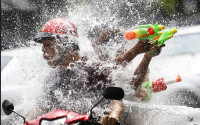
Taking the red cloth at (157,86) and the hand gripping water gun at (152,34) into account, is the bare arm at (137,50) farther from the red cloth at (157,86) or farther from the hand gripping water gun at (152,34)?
the red cloth at (157,86)

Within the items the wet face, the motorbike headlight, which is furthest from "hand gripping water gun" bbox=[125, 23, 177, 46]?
the motorbike headlight

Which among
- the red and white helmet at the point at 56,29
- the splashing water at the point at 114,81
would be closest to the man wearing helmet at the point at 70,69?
the red and white helmet at the point at 56,29

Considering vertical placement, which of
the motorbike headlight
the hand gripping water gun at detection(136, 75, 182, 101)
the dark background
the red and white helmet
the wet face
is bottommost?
the motorbike headlight

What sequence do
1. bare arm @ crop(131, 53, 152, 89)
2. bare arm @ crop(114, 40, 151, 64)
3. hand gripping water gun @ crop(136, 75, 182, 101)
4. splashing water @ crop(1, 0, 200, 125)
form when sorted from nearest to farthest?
1. splashing water @ crop(1, 0, 200, 125)
2. bare arm @ crop(114, 40, 151, 64)
3. bare arm @ crop(131, 53, 152, 89)
4. hand gripping water gun @ crop(136, 75, 182, 101)

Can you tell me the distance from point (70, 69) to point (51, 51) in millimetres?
304

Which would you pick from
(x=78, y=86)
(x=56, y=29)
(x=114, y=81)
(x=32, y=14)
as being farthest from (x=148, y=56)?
(x=32, y=14)

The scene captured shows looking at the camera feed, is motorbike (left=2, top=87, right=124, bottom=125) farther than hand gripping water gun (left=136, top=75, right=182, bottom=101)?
No

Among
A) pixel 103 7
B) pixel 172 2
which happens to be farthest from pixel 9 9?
pixel 103 7

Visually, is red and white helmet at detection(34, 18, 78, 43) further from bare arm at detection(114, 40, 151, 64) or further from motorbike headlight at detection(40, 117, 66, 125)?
motorbike headlight at detection(40, 117, 66, 125)

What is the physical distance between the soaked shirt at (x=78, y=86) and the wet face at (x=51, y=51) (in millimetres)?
176

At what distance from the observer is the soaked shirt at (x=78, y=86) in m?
2.60

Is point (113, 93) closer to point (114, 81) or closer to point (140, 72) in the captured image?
point (114, 81)

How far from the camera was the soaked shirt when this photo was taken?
2598mm

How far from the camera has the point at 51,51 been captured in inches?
112
